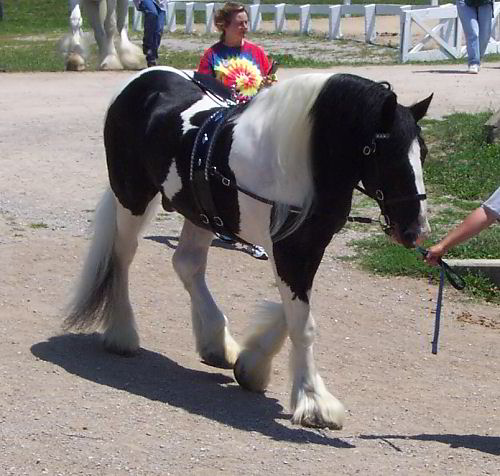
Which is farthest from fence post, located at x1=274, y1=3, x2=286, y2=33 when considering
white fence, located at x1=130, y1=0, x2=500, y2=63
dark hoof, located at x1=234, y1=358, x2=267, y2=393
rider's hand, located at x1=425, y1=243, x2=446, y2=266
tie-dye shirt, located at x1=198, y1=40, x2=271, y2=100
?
rider's hand, located at x1=425, y1=243, x2=446, y2=266

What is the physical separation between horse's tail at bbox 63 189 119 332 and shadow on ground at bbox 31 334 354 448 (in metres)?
0.14

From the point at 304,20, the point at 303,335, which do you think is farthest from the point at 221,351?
the point at 304,20

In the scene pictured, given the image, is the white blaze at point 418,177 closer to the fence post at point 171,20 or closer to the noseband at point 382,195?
the noseband at point 382,195

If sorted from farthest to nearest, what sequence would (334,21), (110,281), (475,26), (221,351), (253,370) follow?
1. (334,21)
2. (475,26)
3. (110,281)
4. (221,351)
5. (253,370)

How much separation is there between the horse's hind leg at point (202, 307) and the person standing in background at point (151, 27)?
36.1 feet

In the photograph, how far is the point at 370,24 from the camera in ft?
74.5

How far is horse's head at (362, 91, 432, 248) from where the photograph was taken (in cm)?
526

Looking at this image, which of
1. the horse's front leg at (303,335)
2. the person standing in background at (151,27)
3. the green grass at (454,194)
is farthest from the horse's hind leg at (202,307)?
the person standing in background at (151,27)

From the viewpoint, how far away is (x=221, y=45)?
795cm

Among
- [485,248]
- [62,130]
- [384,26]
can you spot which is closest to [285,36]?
[384,26]

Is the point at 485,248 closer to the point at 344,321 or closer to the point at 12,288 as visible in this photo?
the point at 344,321

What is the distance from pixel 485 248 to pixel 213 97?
Result: 10.3 ft

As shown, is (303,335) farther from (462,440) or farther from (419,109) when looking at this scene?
(419,109)

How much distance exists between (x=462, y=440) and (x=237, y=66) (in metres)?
3.22
